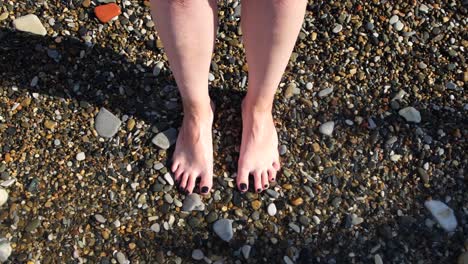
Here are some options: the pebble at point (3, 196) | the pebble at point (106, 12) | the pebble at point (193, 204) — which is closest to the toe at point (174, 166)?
the pebble at point (193, 204)

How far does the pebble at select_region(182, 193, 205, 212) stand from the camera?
84.0 inches

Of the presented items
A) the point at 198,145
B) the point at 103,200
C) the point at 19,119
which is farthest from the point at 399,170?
the point at 19,119

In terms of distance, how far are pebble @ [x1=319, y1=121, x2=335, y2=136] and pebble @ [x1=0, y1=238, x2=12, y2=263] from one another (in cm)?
114

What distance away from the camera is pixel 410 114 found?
2348 mm

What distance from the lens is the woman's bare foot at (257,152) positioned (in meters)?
2.16

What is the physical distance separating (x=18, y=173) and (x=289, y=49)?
1041 millimetres

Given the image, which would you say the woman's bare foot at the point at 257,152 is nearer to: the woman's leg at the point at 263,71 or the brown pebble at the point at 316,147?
the woman's leg at the point at 263,71

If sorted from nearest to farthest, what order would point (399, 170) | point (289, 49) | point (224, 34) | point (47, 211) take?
point (289, 49) → point (47, 211) → point (399, 170) → point (224, 34)

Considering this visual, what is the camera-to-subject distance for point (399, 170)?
223 centimetres

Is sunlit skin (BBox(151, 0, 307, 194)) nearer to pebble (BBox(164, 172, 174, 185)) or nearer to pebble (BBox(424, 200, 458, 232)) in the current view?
pebble (BBox(164, 172, 174, 185))

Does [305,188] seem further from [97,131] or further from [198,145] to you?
[97,131]

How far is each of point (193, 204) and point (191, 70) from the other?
1.73 feet

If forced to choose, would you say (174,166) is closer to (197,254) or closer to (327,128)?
(197,254)

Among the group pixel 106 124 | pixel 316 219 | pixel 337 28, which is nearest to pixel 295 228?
pixel 316 219
